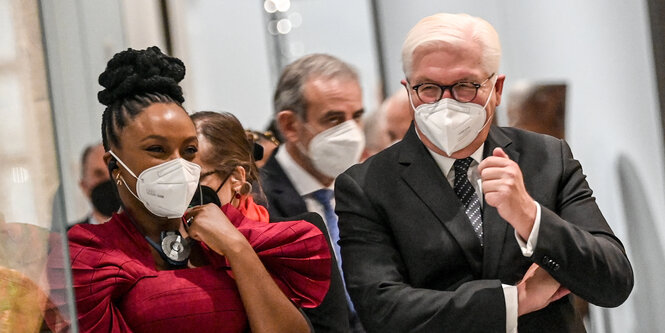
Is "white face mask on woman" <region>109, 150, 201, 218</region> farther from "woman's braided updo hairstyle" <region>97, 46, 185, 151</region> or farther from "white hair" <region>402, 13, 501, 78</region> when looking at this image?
"white hair" <region>402, 13, 501, 78</region>

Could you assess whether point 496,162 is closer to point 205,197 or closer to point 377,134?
point 205,197

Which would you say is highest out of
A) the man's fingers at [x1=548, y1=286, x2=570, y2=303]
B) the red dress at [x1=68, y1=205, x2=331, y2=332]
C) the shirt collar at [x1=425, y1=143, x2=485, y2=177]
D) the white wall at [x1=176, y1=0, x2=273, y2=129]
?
the white wall at [x1=176, y1=0, x2=273, y2=129]

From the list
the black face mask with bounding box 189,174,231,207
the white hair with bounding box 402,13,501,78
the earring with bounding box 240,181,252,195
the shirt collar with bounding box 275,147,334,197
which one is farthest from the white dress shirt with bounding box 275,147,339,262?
the white hair with bounding box 402,13,501,78

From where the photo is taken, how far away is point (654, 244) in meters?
4.14

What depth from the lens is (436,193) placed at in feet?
9.54

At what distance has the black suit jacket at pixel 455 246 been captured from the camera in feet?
8.88

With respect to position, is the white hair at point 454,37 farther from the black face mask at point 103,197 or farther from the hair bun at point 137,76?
the black face mask at point 103,197

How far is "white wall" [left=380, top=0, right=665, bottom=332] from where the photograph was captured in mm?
4211

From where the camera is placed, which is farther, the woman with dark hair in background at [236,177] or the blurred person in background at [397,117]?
the blurred person in background at [397,117]

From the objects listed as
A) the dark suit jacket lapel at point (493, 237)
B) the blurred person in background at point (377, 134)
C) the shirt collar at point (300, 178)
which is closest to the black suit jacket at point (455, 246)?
the dark suit jacket lapel at point (493, 237)

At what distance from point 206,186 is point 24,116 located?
871 millimetres

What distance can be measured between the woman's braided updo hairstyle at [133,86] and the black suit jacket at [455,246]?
22.9 inches

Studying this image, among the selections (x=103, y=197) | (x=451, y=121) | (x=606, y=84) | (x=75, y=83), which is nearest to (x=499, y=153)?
(x=451, y=121)

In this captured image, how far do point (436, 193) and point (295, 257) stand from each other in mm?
438
